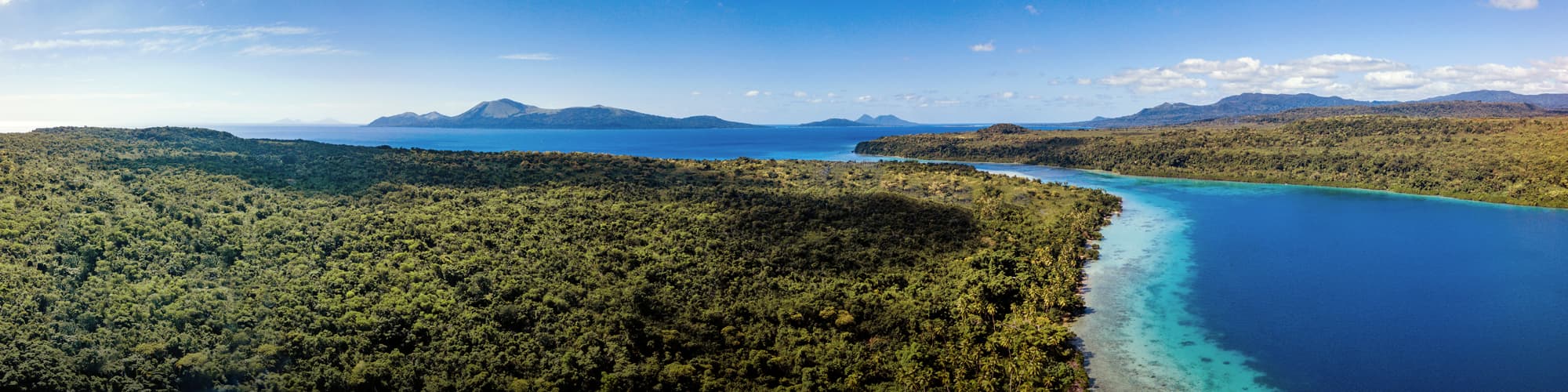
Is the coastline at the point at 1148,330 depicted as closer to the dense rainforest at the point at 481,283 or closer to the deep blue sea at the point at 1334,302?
the deep blue sea at the point at 1334,302

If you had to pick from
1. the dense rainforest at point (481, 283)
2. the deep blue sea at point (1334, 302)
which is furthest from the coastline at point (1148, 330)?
the dense rainforest at point (481, 283)

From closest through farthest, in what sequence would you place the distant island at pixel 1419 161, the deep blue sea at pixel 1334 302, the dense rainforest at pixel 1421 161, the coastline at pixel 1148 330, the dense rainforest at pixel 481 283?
the dense rainforest at pixel 481 283
the coastline at pixel 1148 330
the deep blue sea at pixel 1334 302
the distant island at pixel 1419 161
the dense rainforest at pixel 1421 161

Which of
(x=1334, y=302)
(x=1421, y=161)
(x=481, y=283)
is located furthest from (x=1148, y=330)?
(x=1421, y=161)

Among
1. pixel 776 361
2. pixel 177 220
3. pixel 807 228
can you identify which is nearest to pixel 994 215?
pixel 807 228

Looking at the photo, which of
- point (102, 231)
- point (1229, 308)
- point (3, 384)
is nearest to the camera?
point (3, 384)

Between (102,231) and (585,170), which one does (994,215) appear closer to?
(585,170)
